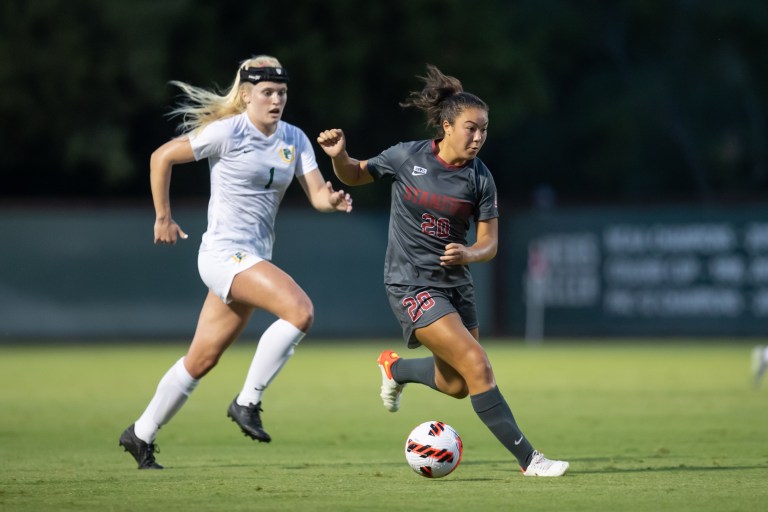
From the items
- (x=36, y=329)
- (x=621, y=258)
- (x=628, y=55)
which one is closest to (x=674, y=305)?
(x=621, y=258)

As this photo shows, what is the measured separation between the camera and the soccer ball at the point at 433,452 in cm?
816

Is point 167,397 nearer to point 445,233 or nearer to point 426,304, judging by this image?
point 426,304

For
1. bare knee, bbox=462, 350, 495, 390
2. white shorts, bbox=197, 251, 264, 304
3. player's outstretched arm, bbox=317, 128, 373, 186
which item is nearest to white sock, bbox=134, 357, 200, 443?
white shorts, bbox=197, 251, 264, 304

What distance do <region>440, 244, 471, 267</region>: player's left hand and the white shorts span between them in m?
1.47

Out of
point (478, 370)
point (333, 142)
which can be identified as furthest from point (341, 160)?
point (478, 370)

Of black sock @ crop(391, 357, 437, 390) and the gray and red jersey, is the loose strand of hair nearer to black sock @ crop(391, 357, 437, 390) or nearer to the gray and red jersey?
the gray and red jersey

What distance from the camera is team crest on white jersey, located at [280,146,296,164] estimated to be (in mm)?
9234

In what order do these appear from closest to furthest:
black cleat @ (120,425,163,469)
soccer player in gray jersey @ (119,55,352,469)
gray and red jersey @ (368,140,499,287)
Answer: gray and red jersey @ (368,140,499,287)
soccer player in gray jersey @ (119,55,352,469)
black cleat @ (120,425,163,469)

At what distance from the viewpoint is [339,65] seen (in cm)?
3344

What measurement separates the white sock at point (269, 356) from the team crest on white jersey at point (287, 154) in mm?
1134

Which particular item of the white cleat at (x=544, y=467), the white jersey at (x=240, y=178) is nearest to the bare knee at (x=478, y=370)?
the white cleat at (x=544, y=467)

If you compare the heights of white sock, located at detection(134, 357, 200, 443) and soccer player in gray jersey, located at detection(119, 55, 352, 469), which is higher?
soccer player in gray jersey, located at detection(119, 55, 352, 469)

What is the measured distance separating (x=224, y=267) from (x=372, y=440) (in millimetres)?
2686

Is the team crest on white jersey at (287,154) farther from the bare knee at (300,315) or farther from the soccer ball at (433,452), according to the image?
the soccer ball at (433,452)
